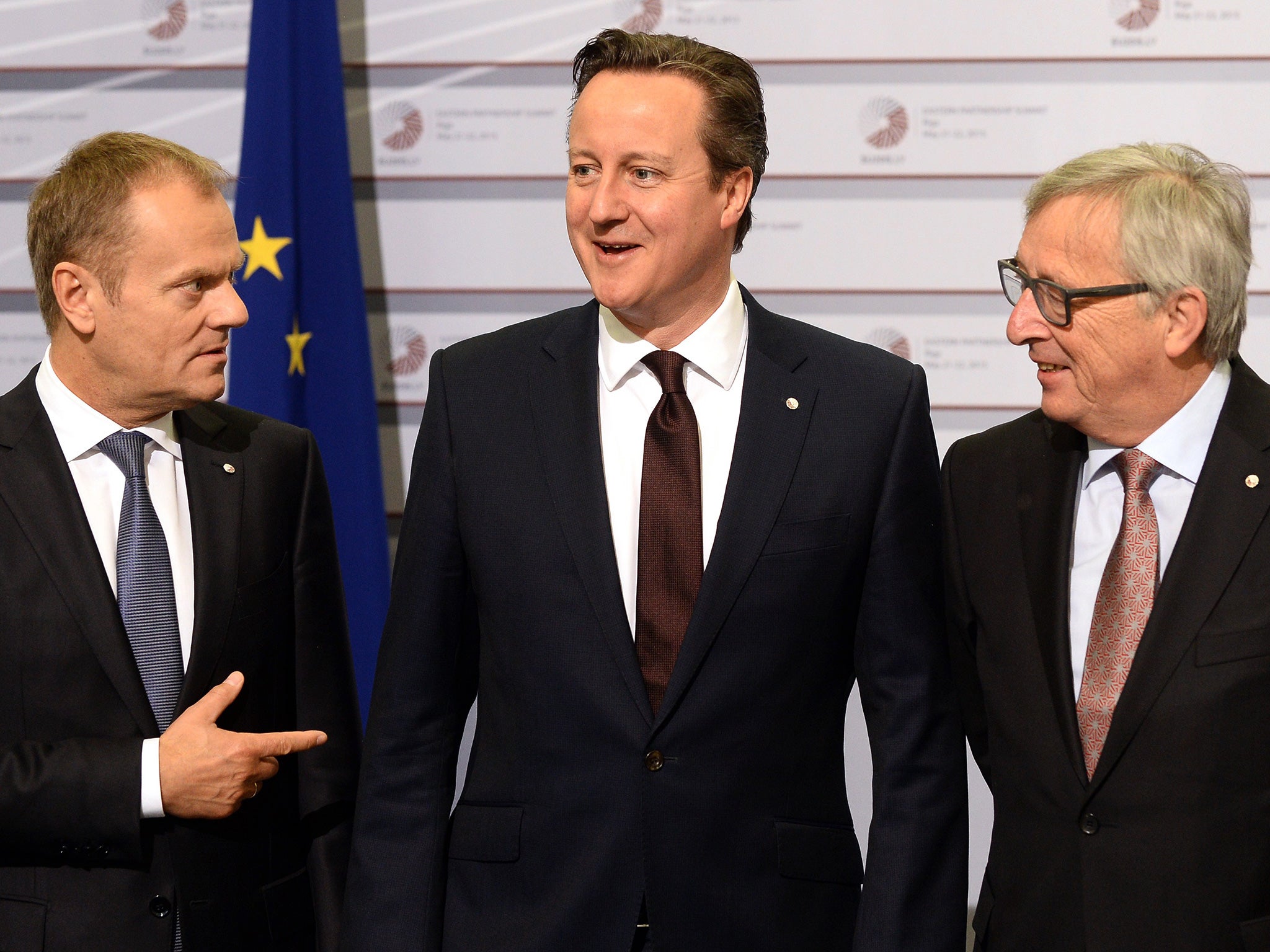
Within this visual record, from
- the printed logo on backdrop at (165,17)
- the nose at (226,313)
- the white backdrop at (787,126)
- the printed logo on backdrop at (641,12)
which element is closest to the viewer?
the nose at (226,313)

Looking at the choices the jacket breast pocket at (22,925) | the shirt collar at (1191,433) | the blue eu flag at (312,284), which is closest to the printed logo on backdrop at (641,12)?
the blue eu flag at (312,284)

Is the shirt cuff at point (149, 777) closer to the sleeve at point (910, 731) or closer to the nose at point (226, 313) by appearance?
the nose at point (226, 313)

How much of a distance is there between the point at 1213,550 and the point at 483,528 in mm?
1027

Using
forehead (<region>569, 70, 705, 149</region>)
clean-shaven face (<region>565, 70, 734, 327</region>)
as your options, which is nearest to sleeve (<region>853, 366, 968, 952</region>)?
clean-shaven face (<region>565, 70, 734, 327</region>)

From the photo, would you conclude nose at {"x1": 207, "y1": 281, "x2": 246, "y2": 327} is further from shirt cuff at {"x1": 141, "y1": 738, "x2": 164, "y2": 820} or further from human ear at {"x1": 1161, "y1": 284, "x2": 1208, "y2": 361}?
human ear at {"x1": 1161, "y1": 284, "x2": 1208, "y2": 361}

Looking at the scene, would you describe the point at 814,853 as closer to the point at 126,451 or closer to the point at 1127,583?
the point at 1127,583

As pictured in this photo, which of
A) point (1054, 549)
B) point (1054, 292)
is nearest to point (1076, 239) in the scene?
point (1054, 292)

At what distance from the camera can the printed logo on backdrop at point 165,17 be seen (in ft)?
12.6

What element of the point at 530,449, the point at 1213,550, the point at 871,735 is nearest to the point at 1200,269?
the point at 1213,550

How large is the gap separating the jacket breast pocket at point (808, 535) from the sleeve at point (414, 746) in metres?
0.47

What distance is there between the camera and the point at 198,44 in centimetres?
383

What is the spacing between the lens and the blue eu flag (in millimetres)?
3516

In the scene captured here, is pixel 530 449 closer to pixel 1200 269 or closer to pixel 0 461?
pixel 0 461

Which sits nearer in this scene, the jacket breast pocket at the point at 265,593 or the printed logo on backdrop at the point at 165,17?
the jacket breast pocket at the point at 265,593
